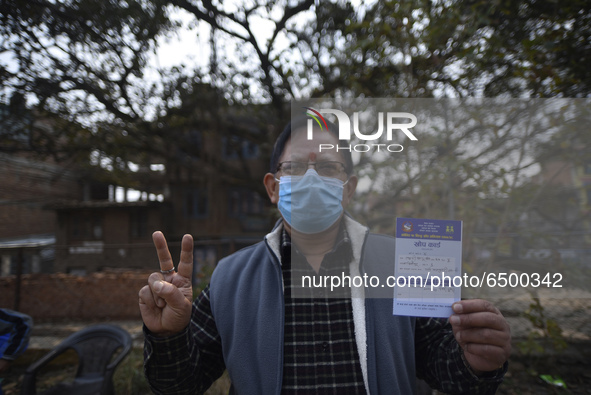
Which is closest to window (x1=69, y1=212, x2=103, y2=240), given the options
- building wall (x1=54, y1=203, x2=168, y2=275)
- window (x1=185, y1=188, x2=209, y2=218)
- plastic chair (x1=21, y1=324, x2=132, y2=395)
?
building wall (x1=54, y1=203, x2=168, y2=275)

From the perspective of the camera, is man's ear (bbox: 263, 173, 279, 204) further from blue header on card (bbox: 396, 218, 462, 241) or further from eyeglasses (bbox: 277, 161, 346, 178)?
blue header on card (bbox: 396, 218, 462, 241)

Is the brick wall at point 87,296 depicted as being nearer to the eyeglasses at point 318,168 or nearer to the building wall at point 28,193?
the building wall at point 28,193

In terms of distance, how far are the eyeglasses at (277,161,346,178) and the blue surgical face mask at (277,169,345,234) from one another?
0.02m

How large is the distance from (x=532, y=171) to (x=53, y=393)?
3.87 meters

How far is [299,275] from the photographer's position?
4.39ft

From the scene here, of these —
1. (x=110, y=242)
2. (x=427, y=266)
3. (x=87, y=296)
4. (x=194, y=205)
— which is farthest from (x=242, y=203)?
(x=427, y=266)

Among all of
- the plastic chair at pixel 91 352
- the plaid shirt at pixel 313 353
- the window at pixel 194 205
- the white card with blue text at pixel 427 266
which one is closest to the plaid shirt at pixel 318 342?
the plaid shirt at pixel 313 353

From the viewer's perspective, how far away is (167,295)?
102 cm

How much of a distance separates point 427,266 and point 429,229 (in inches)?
4.9

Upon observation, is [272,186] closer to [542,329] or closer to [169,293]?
[169,293]

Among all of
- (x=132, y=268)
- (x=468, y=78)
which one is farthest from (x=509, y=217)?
(x=132, y=268)

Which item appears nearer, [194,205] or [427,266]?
[427,266]

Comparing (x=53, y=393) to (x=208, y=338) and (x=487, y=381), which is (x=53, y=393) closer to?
(x=208, y=338)

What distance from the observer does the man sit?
1.07m
